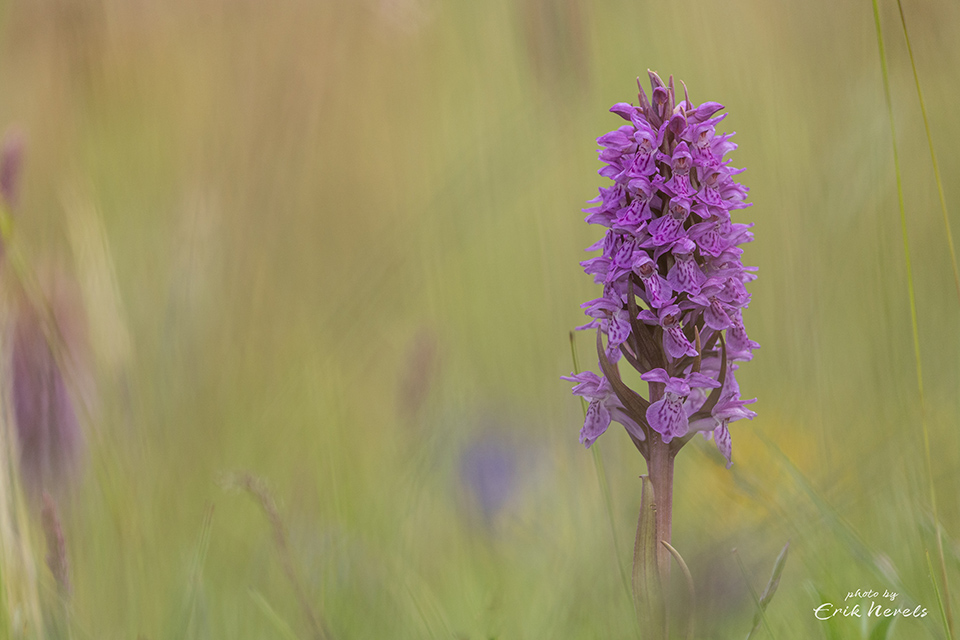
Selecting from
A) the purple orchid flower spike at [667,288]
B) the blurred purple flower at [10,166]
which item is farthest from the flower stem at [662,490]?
the blurred purple flower at [10,166]

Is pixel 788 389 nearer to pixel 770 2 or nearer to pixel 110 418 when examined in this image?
pixel 770 2

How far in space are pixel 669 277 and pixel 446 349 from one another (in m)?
1.85

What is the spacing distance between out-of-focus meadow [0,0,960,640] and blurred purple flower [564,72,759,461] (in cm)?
23

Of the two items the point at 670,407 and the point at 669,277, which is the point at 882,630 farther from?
the point at 669,277

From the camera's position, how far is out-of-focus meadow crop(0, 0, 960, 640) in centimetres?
145

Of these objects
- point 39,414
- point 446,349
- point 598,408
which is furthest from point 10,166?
point 446,349

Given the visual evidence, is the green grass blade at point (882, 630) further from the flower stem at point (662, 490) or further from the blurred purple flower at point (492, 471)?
the blurred purple flower at point (492, 471)

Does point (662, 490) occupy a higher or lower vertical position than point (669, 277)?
lower

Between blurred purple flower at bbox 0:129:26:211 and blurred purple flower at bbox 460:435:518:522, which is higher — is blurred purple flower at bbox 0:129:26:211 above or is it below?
above

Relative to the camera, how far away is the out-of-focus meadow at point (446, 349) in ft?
4.76

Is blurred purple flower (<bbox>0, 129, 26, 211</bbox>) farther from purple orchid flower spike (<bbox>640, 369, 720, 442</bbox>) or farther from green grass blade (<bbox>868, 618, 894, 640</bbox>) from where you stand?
green grass blade (<bbox>868, 618, 894, 640</bbox>)

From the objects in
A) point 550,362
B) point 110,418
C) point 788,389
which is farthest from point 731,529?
point 550,362

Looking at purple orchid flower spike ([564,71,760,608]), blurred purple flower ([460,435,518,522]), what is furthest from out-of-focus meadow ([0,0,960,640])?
purple orchid flower spike ([564,71,760,608])

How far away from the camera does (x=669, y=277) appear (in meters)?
1.15
